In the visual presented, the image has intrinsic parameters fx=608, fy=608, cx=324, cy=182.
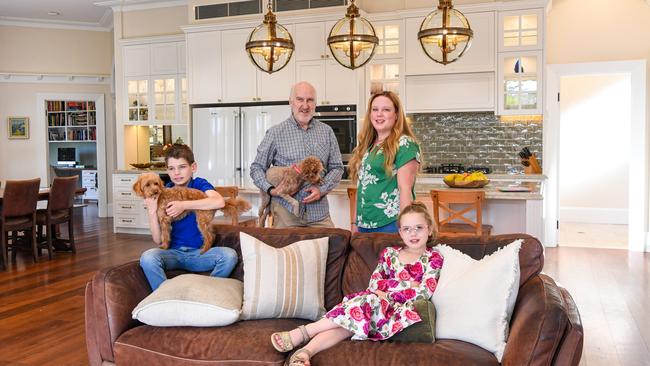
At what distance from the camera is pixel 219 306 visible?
2.51 meters

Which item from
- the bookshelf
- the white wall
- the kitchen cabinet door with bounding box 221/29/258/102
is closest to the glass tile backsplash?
the kitchen cabinet door with bounding box 221/29/258/102

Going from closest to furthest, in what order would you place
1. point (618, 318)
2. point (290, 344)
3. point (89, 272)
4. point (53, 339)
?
point (290, 344) → point (53, 339) → point (618, 318) → point (89, 272)

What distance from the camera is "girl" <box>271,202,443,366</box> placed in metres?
2.31

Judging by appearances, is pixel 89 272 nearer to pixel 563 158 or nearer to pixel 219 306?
pixel 219 306

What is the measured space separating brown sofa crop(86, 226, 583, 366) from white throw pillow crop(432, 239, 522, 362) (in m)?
0.04

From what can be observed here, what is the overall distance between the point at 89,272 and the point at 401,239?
160 inches

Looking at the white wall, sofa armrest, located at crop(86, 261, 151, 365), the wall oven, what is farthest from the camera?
the white wall

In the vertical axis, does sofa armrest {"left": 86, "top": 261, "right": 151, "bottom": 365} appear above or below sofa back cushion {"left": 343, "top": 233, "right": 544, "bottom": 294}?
below

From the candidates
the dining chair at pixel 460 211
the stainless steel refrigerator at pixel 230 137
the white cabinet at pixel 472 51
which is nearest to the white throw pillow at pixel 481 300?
the dining chair at pixel 460 211

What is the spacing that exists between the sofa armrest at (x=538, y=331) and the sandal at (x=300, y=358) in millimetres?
686

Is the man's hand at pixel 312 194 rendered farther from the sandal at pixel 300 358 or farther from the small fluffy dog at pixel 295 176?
the sandal at pixel 300 358

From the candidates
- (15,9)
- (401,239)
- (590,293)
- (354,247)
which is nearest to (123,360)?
(354,247)

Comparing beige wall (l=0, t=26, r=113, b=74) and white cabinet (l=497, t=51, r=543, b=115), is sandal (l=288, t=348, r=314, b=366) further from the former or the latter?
beige wall (l=0, t=26, r=113, b=74)

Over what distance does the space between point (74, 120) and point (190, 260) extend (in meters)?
11.0
